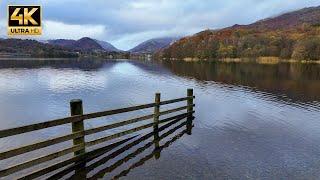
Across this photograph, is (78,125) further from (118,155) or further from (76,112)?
(118,155)

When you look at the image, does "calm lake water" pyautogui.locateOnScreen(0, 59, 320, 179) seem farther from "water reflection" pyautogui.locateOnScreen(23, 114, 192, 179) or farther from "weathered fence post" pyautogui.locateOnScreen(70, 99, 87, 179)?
"weathered fence post" pyautogui.locateOnScreen(70, 99, 87, 179)

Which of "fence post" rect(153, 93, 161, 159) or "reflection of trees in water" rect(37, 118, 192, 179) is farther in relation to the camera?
"fence post" rect(153, 93, 161, 159)

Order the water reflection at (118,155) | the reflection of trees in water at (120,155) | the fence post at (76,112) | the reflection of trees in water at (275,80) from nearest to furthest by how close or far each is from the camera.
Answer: the water reflection at (118,155), the reflection of trees in water at (120,155), the fence post at (76,112), the reflection of trees in water at (275,80)

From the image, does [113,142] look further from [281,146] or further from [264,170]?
[281,146]

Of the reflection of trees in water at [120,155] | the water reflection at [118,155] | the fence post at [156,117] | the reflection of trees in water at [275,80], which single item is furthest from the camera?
the reflection of trees in water at [275,80]

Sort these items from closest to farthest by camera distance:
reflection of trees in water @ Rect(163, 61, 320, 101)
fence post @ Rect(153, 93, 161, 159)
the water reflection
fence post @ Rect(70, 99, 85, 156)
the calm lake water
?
the water reflection < fence post @ Rect(70, 99, 85, 156) < the calm lake water < fence post @ Rect(153, 93, 161, 159) < reflection of trees in water @ Rect(163, 61, 320, 101)

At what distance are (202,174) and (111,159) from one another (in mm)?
4184

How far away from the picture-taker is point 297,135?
2216cm

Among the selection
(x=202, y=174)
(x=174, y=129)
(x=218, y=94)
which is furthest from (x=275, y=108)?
(x=202, y=174)

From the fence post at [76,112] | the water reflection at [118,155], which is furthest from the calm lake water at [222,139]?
the fence post at [76,112]

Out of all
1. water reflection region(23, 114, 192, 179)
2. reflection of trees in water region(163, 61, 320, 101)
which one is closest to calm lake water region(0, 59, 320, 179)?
water reflection region(23, 114, 192, 179)

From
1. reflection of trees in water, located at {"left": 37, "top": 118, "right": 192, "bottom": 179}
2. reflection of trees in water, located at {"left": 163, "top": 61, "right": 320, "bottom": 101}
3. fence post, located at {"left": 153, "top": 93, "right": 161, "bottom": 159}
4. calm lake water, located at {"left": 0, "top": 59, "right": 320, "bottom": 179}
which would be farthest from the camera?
reflection of trees in water, located at {"left": 163, "top": 61, "right": 320, "bottom": 101}

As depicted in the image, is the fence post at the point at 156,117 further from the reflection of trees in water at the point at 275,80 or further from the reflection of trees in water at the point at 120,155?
the reflection of trees in water at the point at 275,80

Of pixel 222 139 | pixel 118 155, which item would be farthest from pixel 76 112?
pixel 222 139
